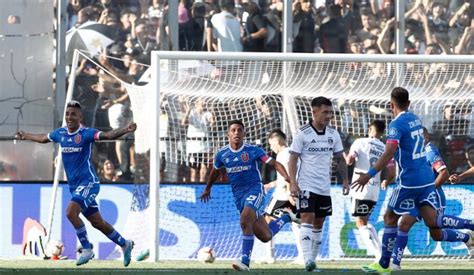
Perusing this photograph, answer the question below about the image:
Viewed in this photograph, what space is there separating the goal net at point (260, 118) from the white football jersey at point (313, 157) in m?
3.52

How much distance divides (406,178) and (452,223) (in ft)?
2.88

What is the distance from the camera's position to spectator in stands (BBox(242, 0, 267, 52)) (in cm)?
2089

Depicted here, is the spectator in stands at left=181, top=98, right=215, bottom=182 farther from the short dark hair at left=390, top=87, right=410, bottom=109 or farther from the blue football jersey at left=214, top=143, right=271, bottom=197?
the short dark hair at left=390, top=87, right=410, bottom=109

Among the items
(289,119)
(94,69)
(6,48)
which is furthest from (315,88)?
(6,48)

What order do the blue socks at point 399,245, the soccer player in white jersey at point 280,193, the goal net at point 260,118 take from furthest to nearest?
1. the goal net at point 260,118
2. the soccer player in white jersey at point 280,193
3. the blue socks at point 399,245

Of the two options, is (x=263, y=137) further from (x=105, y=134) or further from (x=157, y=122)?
(x=105, y=134)

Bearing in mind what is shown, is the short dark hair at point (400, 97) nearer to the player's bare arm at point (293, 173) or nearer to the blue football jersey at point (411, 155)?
the blue football jersey at point (411, 155)

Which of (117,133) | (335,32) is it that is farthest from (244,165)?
(335,32)

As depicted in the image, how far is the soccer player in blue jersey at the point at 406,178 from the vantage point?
46.3ft

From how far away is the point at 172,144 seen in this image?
19297 millimetres

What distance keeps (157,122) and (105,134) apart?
8.37ft

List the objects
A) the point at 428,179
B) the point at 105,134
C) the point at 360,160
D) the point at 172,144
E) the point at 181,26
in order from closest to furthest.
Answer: the point at 428,179 → the point at 105,134 → the point at 360,160 → the point at 172,144 → the point at 181,26

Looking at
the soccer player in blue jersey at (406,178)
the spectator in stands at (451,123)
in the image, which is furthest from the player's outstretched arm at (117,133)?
the spectator in stands at (451,123)

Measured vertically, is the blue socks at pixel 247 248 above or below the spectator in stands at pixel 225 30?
below
